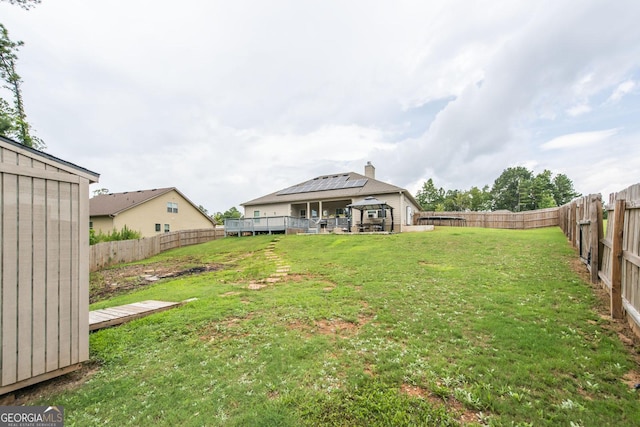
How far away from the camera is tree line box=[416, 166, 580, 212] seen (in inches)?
1986

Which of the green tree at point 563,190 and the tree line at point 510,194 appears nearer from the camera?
the tree line at point 510,194

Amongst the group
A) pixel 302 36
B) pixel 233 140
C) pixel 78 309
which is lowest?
pixel 78 309

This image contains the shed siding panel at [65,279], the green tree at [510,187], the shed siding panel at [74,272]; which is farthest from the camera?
the green tree at [510,187]

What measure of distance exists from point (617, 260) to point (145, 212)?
1159 inches

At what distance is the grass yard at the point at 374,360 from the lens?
2.32 m

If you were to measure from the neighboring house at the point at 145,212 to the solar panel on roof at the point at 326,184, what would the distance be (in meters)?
10.6

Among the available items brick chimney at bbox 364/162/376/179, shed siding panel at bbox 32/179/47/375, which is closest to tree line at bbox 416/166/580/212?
brick chimney at bbox 364/162/376/179

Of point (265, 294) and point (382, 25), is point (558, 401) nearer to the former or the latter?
point (265, 294)

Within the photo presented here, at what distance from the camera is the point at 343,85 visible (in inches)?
608

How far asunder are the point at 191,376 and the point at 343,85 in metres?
16.0

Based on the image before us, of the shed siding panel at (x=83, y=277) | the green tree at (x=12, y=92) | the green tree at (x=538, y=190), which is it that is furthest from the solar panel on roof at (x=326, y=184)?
the green tree at (x=538, y=190)

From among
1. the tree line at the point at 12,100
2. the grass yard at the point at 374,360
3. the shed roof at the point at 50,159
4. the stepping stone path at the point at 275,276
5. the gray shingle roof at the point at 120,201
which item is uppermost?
the tree line at the point at 12,100

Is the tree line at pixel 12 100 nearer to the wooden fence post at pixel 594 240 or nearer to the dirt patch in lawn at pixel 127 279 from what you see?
the dirt patch in lawn at pixel 127 279

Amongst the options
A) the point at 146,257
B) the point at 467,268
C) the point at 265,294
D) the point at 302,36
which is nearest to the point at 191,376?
the point at 265,294
